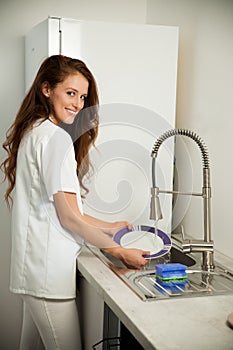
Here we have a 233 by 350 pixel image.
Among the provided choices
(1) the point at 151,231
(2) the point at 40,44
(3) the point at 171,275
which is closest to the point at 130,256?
(3) the point at 171,275

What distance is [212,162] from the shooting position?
80.8 inches

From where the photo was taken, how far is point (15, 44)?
2305mm

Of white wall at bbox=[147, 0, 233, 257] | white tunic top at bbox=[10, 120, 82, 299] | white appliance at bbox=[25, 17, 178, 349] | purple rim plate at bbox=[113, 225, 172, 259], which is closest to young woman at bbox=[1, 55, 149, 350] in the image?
white tunic top at bbox=[10, 120, 82, 299]

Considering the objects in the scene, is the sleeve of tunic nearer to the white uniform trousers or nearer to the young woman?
the young woman

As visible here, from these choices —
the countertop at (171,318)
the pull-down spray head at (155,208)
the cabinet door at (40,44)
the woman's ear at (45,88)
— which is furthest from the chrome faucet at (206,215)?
the cabinet door at (40,44)

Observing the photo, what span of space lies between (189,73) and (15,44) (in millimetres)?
780

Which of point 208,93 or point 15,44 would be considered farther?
point 15,44

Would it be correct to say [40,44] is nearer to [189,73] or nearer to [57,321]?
[189,73]

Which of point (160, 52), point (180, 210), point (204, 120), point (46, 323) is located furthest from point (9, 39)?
point (46, 323)

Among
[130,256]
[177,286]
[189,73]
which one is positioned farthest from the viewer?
[189,73]

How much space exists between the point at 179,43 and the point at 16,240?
1128 mm

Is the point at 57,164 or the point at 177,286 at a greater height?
A: the point at 57,164

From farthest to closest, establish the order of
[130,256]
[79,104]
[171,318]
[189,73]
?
[189,73]
[79,104]
[130,256]
[171,318]

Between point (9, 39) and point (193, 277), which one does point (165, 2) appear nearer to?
point (9, 39)
